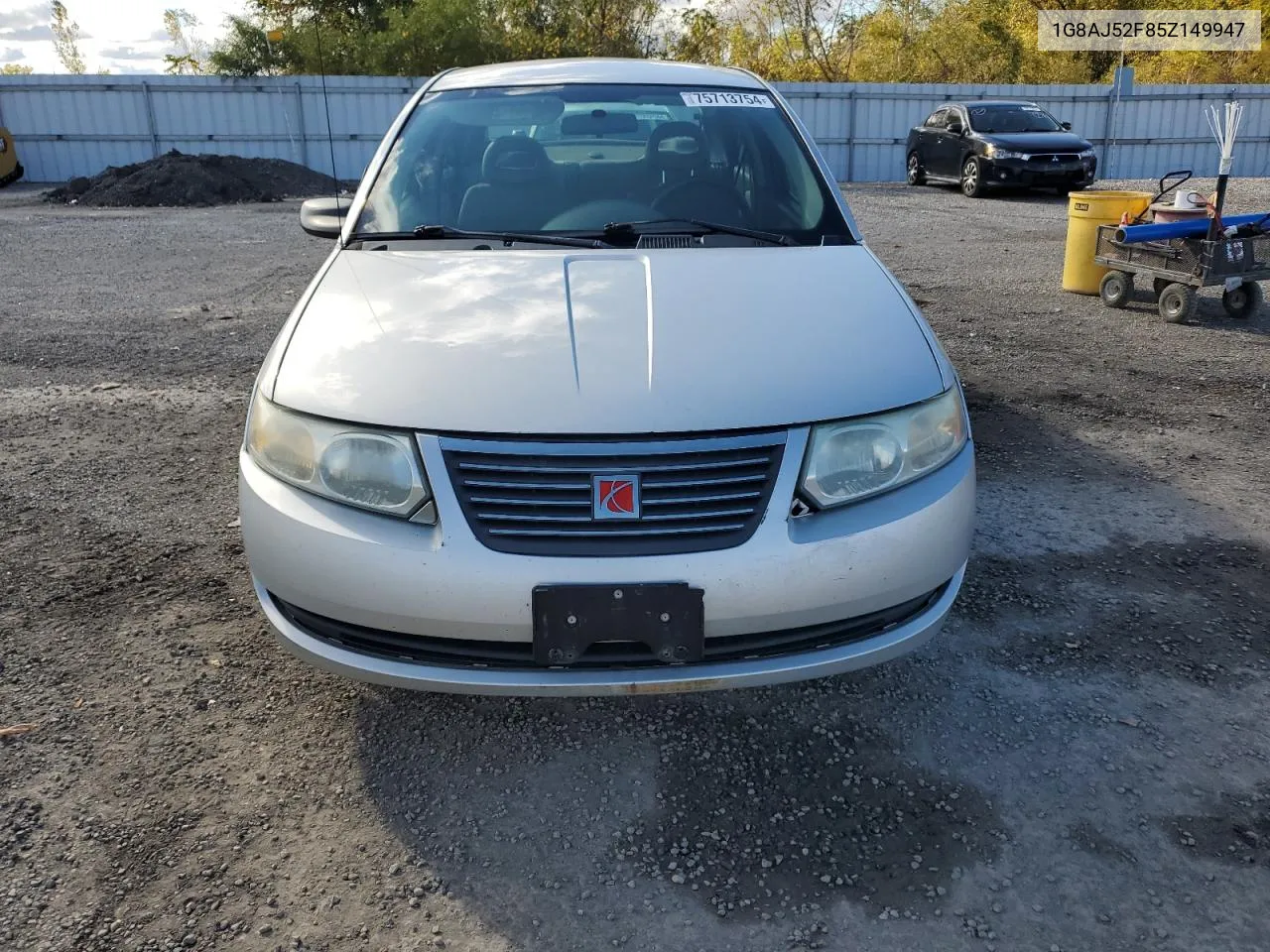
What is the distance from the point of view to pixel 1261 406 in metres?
5.10

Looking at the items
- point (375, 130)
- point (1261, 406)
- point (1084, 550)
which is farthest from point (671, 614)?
point (375, 130)

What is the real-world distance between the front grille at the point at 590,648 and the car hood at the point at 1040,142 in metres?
15.7

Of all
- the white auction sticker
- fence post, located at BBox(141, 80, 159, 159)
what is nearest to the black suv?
the white auction sticker

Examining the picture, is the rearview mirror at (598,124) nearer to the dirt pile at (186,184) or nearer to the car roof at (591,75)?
the car roof at (591,75)

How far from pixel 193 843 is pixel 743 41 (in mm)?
41400

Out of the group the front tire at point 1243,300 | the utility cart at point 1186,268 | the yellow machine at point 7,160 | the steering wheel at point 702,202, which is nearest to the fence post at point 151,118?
the yellow machine at point 7,160

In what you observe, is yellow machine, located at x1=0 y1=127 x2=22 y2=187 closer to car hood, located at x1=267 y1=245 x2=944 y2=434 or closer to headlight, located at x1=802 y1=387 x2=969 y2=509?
car hood, located at x1=267 y1=245 x2=944 y2=434

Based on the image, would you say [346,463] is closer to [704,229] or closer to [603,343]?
[603,343]

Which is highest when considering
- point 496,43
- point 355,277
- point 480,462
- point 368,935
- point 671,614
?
point 496,43

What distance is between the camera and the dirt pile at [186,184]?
1773 centimetres

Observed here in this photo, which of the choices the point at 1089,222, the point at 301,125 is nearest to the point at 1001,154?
the point at 1089,222

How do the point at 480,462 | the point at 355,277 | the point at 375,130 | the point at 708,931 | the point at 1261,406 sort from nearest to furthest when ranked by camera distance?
1. the point at 708,931
2. the point at 480,462
3. the point at 355,277
4. the point at 1261,406
5. the point at 375,130

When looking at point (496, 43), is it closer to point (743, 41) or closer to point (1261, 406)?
point (743, 41)

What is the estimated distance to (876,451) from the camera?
216 cm
